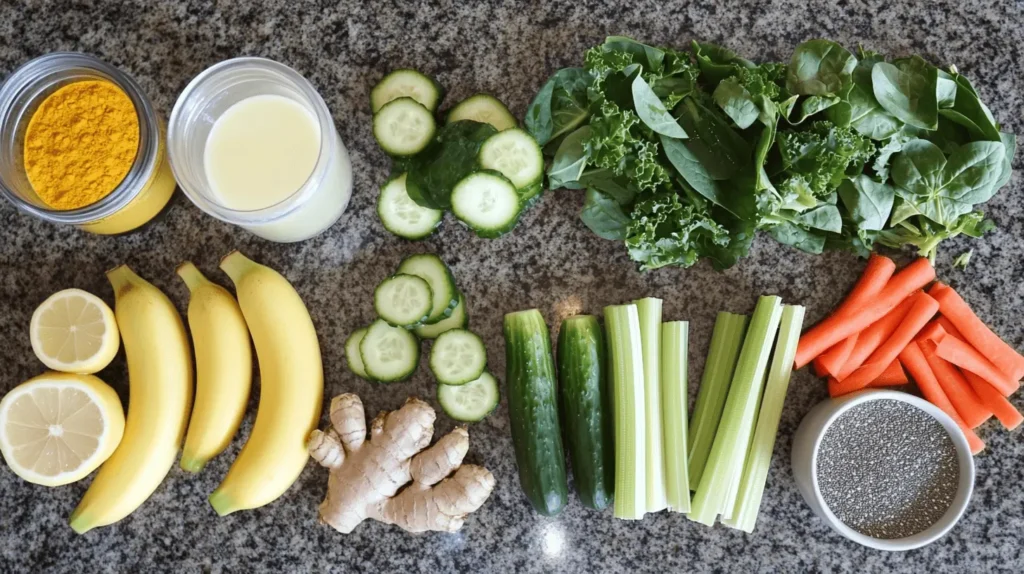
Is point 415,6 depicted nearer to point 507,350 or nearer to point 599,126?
point 599,126

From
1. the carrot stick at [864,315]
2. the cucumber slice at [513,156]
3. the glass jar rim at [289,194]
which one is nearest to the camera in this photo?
the glass jar rim at [289,194]

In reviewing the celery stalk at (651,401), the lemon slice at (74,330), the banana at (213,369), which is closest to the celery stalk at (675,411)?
the celery stalk at (651,401)

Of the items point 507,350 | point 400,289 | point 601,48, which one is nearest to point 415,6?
point 601,48

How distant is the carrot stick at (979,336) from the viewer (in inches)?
47.1

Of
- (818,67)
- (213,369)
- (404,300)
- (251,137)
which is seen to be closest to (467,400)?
(404,300)

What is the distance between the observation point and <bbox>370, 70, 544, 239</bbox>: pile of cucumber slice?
108 centimetres

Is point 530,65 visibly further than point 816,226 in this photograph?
Yes

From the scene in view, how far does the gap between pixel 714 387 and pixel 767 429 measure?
105mm

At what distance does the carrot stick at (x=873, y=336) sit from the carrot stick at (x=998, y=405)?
151 millimetres

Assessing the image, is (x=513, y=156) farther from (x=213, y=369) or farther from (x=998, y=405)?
(x=998, y=405)

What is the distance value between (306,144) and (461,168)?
0.23 m

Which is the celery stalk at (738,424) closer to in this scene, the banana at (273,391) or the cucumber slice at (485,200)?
the cucumber slice at (485,200)

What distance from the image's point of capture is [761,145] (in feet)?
3.46

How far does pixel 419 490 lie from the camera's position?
118 cm
